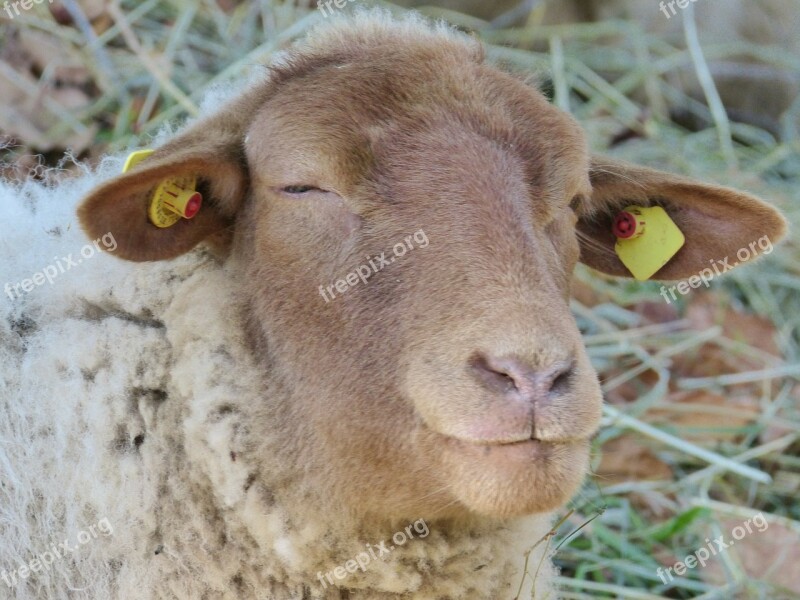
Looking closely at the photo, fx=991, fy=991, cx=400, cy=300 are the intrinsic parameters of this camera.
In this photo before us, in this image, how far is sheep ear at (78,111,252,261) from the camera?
2.53 meters

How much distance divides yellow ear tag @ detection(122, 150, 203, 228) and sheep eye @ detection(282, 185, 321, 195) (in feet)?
0.85

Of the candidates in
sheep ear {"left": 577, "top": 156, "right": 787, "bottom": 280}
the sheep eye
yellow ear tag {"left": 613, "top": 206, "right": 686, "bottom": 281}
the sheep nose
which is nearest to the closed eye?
the sheep eye

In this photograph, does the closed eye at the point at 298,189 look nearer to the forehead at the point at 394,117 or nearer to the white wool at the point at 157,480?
the forehead at the point at 394,117

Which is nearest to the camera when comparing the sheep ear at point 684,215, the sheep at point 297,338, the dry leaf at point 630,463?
the sheep at point 297,338

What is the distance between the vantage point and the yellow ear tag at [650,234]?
3.36 metres

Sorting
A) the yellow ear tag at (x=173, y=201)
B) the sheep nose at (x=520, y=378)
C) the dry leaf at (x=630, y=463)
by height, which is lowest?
the dry leaf at (x=630, y=463)

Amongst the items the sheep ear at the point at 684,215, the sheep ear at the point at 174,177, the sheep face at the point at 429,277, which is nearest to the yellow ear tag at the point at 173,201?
the sheep ear at the point at 174,177

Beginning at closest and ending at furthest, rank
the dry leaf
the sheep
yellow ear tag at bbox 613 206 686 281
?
the sheep, yellow ear tag at bbox 613 206 686 281, the dry leaf

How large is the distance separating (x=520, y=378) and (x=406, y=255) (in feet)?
1.67

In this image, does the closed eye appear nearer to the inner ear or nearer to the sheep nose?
the inner ear

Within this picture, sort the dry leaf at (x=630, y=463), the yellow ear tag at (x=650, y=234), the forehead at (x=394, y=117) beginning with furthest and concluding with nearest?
the dry leaf at (x=630, y=463)
the yellow ear tag at (x=650, y=234)
the forehead at (x=394, y=117)

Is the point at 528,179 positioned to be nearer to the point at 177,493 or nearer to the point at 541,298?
the point at 541,298

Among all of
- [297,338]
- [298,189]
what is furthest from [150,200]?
[297,338]

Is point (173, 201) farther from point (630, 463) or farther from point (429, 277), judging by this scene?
point (630, 463)
